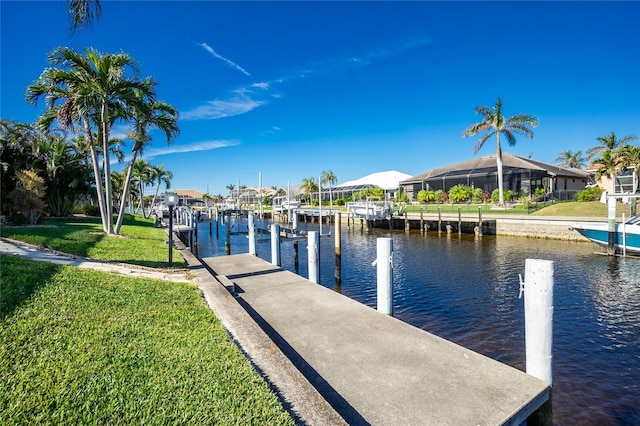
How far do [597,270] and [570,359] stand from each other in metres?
9.76

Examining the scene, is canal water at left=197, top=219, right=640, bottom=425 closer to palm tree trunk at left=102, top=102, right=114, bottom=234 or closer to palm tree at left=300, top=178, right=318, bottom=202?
palm tree trunk at left=102, top=102, right=114, bottom=234

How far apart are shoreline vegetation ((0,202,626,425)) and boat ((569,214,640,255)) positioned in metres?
19.1

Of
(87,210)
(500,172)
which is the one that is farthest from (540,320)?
(87,210)

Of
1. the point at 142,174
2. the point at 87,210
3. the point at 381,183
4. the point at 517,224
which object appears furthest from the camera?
the point at 381,183

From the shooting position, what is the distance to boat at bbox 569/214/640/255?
1573 centimetres

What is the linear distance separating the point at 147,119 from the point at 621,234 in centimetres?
2228

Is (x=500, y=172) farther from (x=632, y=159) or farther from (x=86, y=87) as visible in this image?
(x=86, y=87)

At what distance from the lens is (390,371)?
390cm

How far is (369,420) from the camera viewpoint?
3072mm

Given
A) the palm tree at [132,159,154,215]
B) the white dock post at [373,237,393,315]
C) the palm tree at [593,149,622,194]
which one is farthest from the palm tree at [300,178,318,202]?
the white dock post at [373,237,393,315]

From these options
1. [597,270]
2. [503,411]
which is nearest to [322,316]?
[503,411]

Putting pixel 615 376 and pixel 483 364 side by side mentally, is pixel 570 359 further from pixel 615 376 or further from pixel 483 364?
pixel 483 364

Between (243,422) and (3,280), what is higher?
(3,280)

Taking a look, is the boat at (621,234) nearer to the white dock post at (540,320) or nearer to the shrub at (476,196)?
the white dock post at (540,320)
